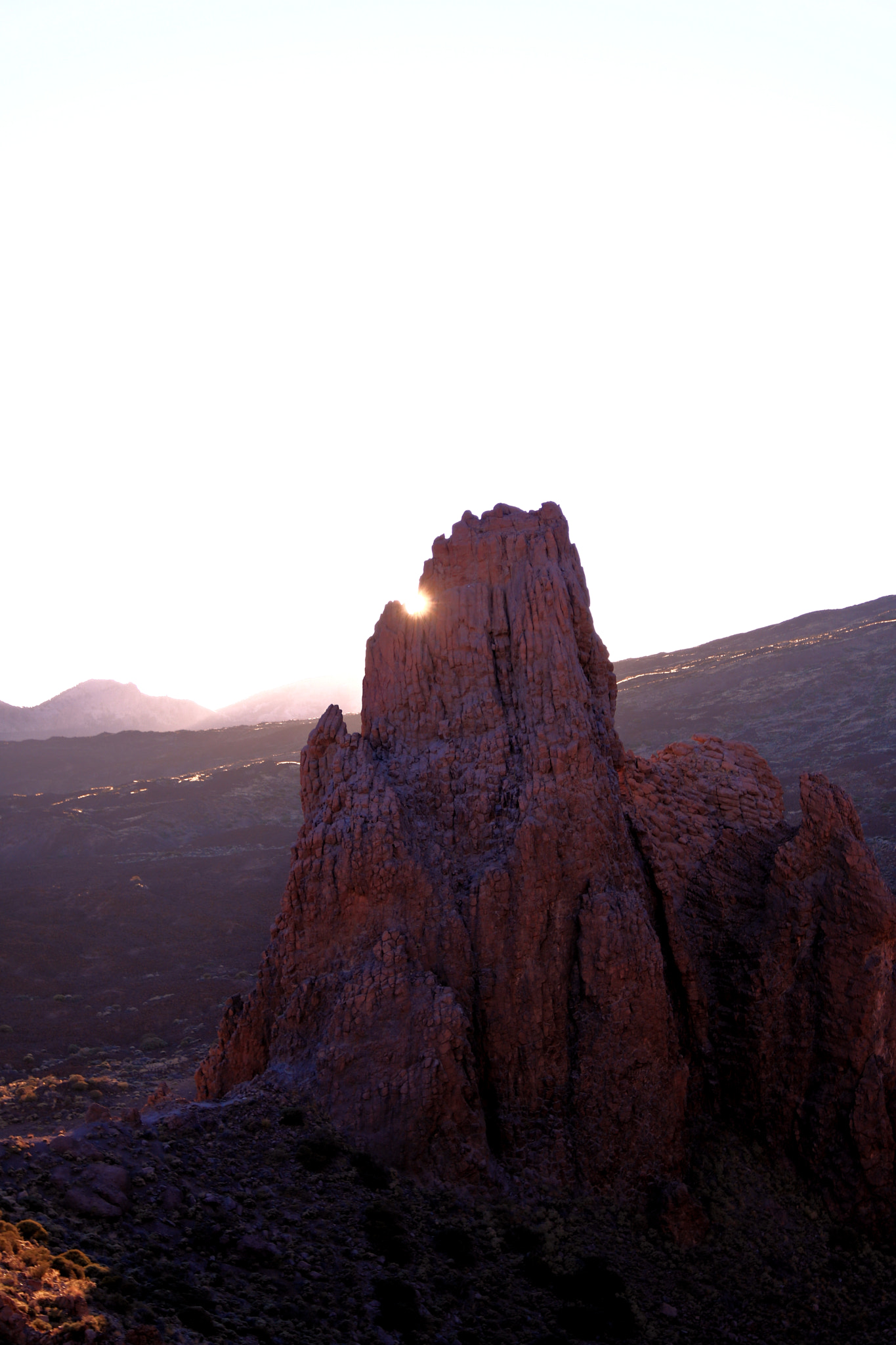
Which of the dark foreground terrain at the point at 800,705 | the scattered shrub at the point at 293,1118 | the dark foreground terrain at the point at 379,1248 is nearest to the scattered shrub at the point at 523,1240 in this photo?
the dark foreground terrain at the point at 379,1248

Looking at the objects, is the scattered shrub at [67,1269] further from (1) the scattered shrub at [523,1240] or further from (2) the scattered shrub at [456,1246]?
(1) the scattered shrub at [523,1240]

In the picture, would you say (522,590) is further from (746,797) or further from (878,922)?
(878,922)

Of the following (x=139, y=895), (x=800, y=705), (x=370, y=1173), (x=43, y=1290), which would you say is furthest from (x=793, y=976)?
(x=800, y=705)

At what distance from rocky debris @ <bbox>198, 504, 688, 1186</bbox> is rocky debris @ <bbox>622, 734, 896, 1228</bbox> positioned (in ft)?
4.77

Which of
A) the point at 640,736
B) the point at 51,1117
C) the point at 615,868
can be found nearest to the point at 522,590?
the point at 615,868

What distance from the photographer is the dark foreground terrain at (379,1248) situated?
42.7 feet

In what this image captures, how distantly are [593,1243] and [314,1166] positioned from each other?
5.05 metres

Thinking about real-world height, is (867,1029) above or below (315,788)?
below

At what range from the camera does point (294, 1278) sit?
14.1 m

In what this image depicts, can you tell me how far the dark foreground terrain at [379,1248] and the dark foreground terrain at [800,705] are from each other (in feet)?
120

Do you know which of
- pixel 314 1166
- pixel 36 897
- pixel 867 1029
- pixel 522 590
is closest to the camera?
pixel 314 1166

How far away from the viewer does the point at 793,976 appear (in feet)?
64.4

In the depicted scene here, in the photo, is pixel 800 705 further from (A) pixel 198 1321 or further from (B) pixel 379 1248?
(A) pixel 198 1321

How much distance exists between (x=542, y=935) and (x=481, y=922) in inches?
A: 47.5
